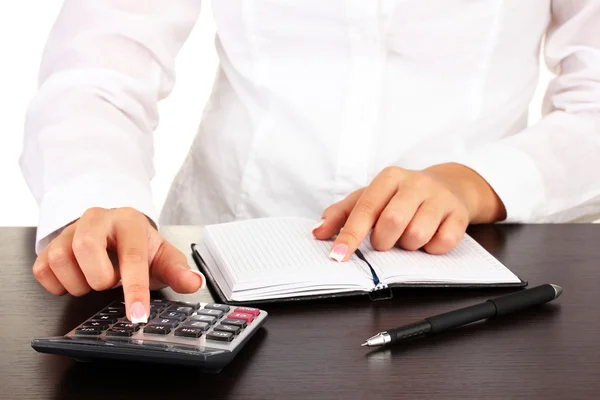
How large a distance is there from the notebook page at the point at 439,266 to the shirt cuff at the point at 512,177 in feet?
0.74

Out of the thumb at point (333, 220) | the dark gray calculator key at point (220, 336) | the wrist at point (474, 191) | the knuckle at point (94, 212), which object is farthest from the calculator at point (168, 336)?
the wrist at point (474, 191)

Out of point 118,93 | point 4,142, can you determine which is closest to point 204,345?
point 118,93

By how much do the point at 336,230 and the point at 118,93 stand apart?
1.35 ft

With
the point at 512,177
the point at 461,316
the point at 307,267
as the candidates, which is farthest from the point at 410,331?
the point at 512,177

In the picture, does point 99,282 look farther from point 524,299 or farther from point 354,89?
point 354,89

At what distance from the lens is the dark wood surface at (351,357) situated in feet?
2.03

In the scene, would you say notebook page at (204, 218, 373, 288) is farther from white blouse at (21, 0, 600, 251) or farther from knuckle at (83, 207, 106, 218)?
white blouse at (21, 0, 600, 251)

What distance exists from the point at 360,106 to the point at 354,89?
3cm

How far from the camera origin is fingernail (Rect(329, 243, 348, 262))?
855mm

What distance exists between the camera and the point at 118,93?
1.16 meters

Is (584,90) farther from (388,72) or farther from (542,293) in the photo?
(542,293)

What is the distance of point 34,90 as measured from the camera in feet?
9.34

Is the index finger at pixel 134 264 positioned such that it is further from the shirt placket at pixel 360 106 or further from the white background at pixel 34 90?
the white background at pixel 34 90

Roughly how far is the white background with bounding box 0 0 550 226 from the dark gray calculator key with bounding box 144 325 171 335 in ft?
7.12
